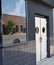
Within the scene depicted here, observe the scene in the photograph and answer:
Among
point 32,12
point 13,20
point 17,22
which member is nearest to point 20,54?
point 17,22

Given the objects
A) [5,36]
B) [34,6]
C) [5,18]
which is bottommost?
[5,36]

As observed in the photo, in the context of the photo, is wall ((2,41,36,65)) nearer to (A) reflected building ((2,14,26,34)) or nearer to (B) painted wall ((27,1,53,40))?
(B) painted wall ((27,1,53,40))

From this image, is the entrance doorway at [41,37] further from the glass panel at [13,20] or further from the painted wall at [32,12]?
the glass panel at [13,20]

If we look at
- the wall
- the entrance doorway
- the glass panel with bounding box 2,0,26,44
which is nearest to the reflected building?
the glass panel with bounding box 2,0,26,44

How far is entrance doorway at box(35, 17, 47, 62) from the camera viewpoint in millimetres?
8820

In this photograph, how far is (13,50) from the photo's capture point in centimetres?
586

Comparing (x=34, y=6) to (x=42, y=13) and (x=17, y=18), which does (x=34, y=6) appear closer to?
(x=42, y=13)

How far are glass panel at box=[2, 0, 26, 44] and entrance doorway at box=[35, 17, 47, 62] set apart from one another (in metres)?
2.15

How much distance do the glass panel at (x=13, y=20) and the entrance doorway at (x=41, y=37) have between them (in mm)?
2149

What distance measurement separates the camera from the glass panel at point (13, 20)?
557 cm

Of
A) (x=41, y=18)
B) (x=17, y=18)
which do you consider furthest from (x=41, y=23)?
(x=17, y=18)

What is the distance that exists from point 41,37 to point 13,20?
3.58 m

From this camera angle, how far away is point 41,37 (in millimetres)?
9336

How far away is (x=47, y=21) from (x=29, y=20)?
3.12 m
